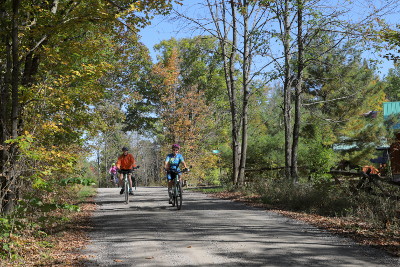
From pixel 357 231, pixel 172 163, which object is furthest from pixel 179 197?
pixel 357 231

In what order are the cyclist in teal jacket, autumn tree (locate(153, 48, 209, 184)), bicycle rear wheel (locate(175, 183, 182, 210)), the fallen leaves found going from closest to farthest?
the fallen leaves, bicycle rear wheel (locate(175, 183, 182, 210)), the cyclist in teal jacket, autumn tree (locate(153, 48, 209, 184))

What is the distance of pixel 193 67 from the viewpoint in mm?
46969

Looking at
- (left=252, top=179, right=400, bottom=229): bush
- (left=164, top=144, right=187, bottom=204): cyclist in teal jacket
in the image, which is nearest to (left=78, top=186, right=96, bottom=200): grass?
(left=164, top=144, right=187, bottom=204): cyclist in teal jacket

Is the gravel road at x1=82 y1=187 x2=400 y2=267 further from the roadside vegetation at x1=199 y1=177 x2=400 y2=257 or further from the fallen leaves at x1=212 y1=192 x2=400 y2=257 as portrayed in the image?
the roadside vegetation at x1=199 y1=177 x2=400 y2=257

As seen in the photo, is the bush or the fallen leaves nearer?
the fallen leaves

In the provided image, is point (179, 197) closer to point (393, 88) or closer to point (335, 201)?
point (335, 201)

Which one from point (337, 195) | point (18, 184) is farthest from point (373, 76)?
point (18, 184)

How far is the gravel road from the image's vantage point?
6070 mm

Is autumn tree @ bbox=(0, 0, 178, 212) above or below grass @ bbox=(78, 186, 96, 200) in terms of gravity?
above

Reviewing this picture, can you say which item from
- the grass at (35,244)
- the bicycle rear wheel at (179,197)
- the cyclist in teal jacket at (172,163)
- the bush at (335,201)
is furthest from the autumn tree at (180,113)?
the grass at (35,244)

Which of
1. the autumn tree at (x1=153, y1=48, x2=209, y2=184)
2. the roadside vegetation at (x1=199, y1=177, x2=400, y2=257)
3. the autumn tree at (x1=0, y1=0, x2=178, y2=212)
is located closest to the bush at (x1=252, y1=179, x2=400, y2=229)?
the roadside vegetation at (x1=199, y1=177, x2=400, y2=257)

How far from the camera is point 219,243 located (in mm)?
7281

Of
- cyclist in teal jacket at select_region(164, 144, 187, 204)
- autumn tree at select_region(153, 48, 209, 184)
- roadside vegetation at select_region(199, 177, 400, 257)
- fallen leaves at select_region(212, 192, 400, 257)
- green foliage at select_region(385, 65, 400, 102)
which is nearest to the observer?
fallen leaves at select_region(212, 192, 400, 257)

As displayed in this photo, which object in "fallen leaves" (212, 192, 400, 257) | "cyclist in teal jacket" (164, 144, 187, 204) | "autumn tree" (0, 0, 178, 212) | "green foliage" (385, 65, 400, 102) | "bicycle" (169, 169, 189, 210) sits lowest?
"fallen leaves" (212, 192, 400, 257)
